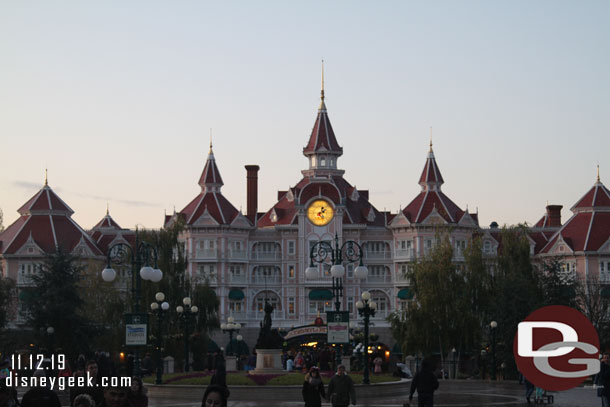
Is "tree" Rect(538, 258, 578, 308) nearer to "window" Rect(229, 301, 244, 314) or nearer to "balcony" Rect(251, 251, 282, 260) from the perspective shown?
"balcony" Rect(251, 251, 282, 260)

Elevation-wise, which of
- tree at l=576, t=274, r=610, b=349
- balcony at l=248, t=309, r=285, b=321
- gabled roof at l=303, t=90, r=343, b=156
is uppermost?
gabled roof at l=303, t=90, r=343, b=156

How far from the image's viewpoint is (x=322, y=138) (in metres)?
107

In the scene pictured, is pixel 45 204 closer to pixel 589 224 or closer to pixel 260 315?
pixel 260 315

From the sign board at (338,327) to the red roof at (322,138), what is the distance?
6941 centimetres

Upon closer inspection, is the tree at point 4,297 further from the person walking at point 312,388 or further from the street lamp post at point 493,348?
the person walking at point 312,388

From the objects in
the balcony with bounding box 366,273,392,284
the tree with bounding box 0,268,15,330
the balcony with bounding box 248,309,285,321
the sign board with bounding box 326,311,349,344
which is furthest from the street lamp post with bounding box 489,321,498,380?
the balcony with bounding box 248,309,285,321

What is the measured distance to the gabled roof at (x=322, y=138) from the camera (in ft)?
350

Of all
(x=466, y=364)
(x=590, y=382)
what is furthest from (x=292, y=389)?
(x=466, y=364)

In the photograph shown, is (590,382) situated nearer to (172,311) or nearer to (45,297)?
(172,311)

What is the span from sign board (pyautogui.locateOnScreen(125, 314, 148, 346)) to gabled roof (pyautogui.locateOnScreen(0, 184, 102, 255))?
61358 millimetres

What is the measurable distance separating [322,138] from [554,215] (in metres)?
26.3

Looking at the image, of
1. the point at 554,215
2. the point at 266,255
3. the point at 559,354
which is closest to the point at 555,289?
the point at 559,354

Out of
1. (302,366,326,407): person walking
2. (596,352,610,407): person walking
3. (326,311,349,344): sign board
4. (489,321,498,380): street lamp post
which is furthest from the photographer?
(489,321,498,380): street lamp post

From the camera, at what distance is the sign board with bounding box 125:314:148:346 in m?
37.1
